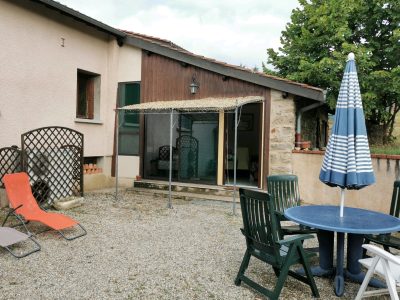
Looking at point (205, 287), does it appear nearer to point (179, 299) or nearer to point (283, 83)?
point (179, 299)

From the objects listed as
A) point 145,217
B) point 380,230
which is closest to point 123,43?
point 145,217

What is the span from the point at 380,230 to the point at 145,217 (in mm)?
4803

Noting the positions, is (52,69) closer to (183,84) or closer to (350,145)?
(183,84)

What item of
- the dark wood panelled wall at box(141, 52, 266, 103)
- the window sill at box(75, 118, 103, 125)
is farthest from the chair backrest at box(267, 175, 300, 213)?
the window sill at box(75, 118, 103, 125)

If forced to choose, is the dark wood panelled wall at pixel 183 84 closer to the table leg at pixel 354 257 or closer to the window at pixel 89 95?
the window at pixel 89 95

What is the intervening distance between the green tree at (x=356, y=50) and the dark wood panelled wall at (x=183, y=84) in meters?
4.85

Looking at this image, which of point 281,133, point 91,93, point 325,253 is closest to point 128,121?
point 91,93

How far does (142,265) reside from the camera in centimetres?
451

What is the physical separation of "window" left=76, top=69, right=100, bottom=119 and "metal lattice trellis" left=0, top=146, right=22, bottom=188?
3065 millimetres

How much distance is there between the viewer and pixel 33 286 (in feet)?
12.6

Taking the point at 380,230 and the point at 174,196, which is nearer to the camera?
the point at 380,230

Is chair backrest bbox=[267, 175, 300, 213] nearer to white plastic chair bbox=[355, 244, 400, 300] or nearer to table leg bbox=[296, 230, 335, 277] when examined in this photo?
table leg bbox=[296, 230, 335, 277]

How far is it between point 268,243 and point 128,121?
8.05 metres

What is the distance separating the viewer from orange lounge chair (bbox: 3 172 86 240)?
5461 mm
